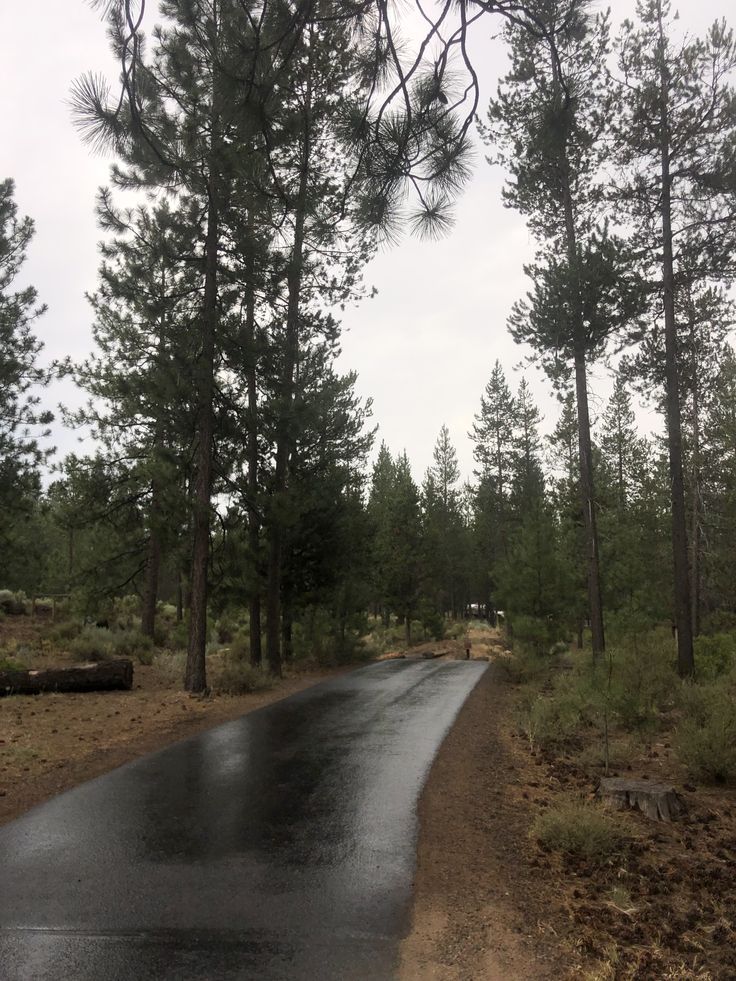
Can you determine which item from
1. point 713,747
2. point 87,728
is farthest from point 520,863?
point 87,728

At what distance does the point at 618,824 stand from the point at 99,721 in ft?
26.2

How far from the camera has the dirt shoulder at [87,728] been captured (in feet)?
23.5

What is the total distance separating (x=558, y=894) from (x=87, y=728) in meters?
7.66

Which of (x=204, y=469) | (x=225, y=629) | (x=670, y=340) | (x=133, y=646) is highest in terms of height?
(x=670, y=340)

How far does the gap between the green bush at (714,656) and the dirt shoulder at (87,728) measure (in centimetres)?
929

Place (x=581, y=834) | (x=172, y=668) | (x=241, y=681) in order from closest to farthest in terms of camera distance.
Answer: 1. (x=581, y=834)
2. (x=241, y=681)
3. (x=172, y=668)

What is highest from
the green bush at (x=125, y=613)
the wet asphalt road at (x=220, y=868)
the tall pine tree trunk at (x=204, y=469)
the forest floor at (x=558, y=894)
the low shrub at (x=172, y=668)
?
the tall pine tree trunk at (x=204, y=469)

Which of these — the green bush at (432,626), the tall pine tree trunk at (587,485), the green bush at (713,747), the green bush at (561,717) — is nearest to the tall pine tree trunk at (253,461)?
the green bush at (561,717)

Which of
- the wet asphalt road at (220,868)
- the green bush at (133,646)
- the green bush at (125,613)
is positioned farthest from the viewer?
the green bush at (125,613)

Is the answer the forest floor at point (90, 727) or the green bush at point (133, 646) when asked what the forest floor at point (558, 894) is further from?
the green bush at point (133, 646)

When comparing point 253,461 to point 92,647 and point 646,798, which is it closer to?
point 92,647

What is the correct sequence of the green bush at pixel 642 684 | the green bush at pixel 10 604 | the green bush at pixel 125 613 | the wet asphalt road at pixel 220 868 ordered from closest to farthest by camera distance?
the wet asphalt road at pixel 220 868, the green bush at pixel 642 684, the green bush at pixel 125 613, the green bush at pixel 10 604

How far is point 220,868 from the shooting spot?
191 inches

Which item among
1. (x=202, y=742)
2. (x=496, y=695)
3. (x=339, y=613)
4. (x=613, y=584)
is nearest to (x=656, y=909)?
(x=202, y=742)
